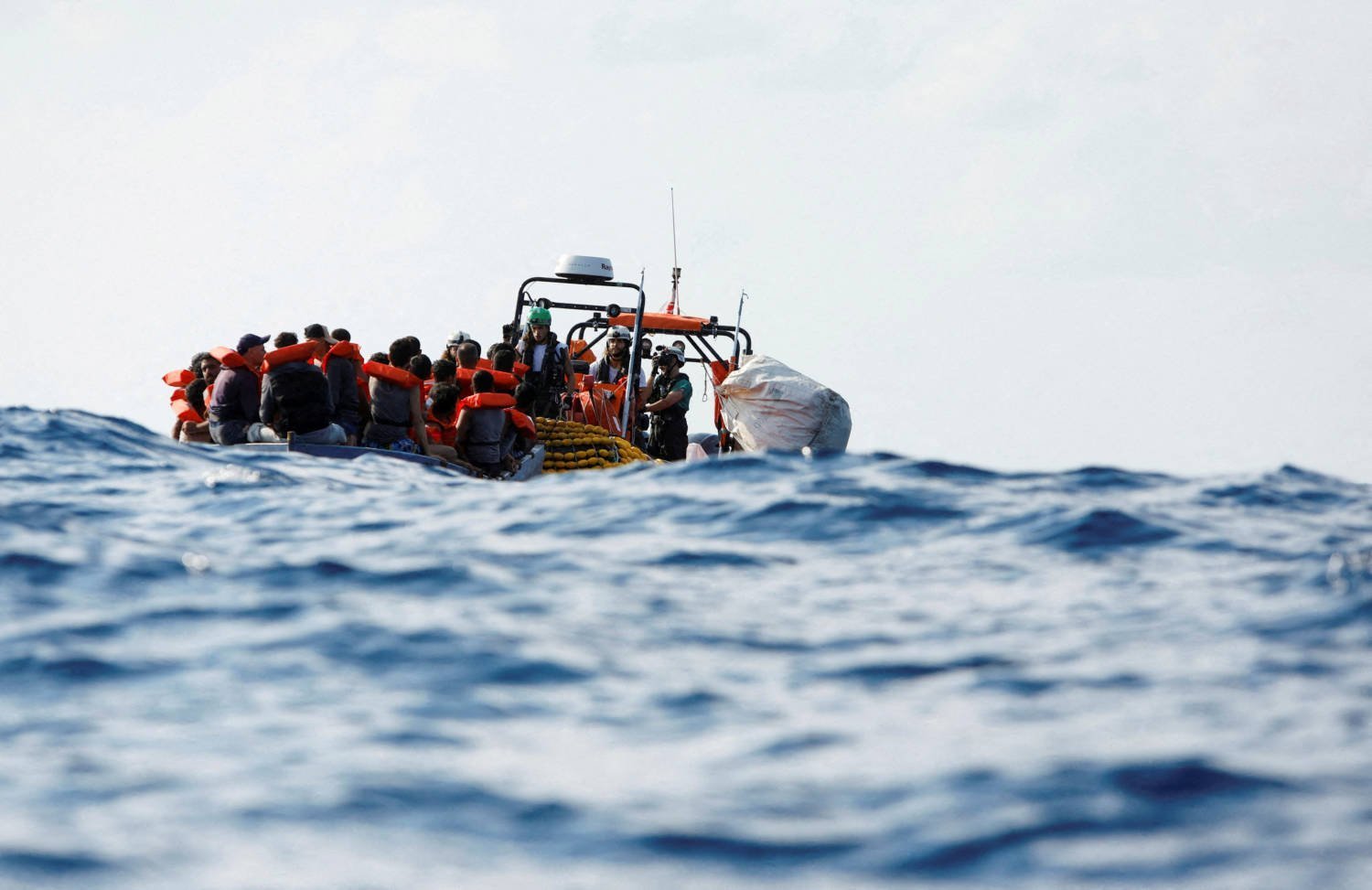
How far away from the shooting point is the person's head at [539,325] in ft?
49.7

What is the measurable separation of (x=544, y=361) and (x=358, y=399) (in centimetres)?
298

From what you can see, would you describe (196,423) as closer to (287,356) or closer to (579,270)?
(287,356)

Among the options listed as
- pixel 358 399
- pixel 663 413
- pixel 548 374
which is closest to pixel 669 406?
pixel 663 413

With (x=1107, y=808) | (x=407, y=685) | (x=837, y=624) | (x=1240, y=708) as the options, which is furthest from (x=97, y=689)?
(x=1240, y=708)

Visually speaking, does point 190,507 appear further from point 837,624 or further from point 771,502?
point 837,624

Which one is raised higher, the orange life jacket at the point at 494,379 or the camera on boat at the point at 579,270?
the camera on boat at the point at 579,270

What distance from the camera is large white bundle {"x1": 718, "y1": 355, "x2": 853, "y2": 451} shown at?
48.5 ft

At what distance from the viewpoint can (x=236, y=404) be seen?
12.0 m

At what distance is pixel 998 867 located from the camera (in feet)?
9.90

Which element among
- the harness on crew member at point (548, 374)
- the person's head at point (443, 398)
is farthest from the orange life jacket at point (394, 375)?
the harness on crew member at point (548, 374)

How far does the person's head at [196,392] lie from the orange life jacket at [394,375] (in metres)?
1.97

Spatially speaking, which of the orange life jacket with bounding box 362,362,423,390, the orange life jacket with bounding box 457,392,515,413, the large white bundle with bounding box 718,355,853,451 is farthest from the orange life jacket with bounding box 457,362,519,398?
the large white bundle with bounding box 718,355,853,451

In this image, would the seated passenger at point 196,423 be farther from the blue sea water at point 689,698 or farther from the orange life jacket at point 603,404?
the blue sea water at point 689,698

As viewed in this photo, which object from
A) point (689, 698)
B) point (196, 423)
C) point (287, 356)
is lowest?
point (689, 698)
